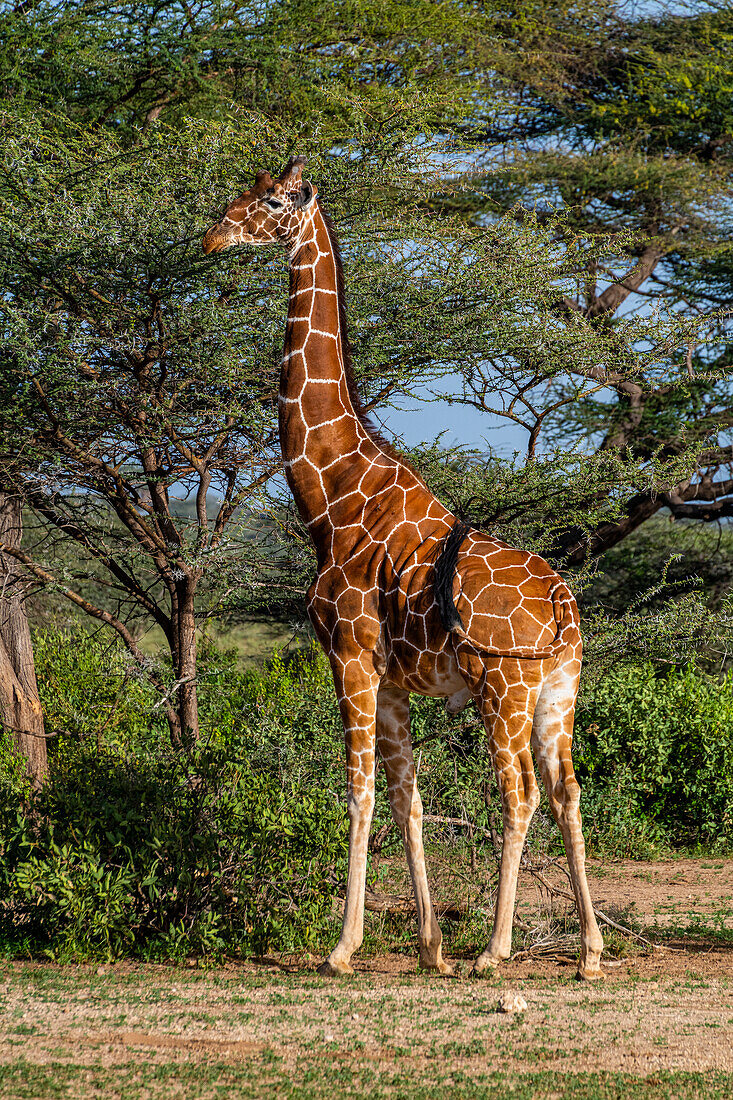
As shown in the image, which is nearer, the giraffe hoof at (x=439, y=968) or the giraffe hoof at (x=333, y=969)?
the giraffe hoof at (x=333, y=969)

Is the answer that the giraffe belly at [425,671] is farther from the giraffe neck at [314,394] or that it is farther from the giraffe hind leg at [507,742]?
the giraffe neck at [314,394]

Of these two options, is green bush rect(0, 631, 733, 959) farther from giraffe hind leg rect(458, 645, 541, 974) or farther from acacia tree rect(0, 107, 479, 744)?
giraffe hind leg rect(458, 645, 541, 974)

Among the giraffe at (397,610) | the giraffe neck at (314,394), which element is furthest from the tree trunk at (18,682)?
the giraffe at (397,610)

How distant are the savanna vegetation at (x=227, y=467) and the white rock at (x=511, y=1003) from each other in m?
1.49

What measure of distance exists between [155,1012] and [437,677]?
2.13 metres

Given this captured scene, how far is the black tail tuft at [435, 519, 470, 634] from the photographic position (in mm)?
5559

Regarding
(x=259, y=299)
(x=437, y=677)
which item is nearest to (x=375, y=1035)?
(x=437, y=677)

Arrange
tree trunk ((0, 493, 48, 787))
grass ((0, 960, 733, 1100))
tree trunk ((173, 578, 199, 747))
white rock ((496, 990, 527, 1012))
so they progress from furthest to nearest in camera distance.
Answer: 1. tree trunk ((0, 493, 48, 787))
2. tree trunk ((173, 578, 199, 747))
3. white rock ((496, 990, 527, 1012))
4. grass ((0, 960, 733, 1100))

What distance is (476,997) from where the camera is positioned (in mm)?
5352

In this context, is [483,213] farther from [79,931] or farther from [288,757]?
[79,931]

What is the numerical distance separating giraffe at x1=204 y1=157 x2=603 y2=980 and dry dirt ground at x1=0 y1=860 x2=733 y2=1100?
371 mm

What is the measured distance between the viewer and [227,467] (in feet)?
29.3

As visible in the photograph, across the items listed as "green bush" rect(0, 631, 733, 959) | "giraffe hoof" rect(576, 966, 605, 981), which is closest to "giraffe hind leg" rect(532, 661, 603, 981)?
"giraffe hoof" rect(576, 966, 605, 981)

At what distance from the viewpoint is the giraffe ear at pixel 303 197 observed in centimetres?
599
